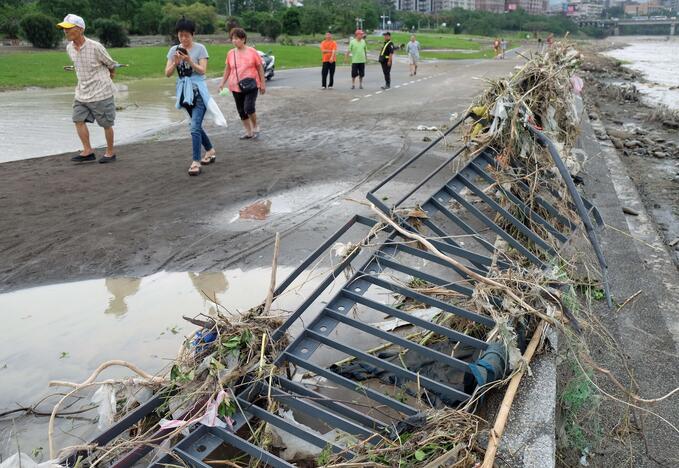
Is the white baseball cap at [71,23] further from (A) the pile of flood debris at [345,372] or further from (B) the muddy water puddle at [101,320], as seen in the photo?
(A) the pile of flood debris at [345,372]

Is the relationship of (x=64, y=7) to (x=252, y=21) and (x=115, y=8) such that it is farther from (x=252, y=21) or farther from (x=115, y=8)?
(x=252, y=21)

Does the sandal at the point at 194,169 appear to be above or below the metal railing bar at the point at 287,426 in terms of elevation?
above

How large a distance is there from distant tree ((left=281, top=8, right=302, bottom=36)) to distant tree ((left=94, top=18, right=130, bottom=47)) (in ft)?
80.6

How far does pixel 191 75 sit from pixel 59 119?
5920 millimetres

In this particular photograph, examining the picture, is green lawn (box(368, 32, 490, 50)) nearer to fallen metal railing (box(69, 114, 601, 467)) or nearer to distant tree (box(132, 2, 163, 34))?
distant tree (box(132, 2, 163, 34))

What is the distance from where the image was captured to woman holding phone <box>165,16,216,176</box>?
23.4ft

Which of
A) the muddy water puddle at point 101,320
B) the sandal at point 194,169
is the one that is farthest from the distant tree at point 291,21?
the muddy water puddle at point 101,320

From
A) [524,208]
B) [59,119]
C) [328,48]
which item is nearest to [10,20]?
[328,48]

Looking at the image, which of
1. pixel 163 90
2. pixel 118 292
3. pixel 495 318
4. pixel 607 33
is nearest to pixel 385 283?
pixel 495 318

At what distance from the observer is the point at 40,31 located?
3172cm

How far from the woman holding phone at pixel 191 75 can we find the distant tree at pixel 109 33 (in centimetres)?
3299

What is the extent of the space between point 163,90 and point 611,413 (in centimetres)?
1621

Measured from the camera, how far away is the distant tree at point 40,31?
31.5 m

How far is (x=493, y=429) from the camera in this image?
2395 mm
